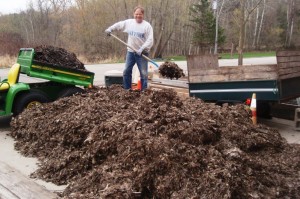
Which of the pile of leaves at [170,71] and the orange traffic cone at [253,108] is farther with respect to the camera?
the pile of leaves at [170,71]

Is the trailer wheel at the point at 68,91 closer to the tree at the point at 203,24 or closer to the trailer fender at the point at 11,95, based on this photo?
the trailer fender at the point at 11,95

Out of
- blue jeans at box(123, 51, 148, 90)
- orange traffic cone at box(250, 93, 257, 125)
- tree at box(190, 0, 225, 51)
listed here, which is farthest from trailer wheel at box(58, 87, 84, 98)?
tree at box(190, 0, 225, 51)

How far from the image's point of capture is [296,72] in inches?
281

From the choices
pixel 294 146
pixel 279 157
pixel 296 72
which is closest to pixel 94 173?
pixel 279 157

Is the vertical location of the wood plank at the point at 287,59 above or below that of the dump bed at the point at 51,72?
above

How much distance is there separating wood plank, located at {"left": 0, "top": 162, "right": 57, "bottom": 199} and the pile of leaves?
4393 millimetres

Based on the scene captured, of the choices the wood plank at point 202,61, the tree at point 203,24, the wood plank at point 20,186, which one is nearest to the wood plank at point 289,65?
the wood plank at point 202,61

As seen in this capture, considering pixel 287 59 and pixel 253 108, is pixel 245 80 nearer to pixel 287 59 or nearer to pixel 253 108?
pixel 253 108

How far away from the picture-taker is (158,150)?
4.19 meters

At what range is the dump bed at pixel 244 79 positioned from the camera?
6.70 meters

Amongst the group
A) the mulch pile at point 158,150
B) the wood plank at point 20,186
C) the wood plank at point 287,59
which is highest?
the wood plank at point 287,59

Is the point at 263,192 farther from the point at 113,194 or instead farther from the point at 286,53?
the point at 286,53

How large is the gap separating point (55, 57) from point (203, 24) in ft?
144

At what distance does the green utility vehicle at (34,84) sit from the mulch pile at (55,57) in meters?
0.13
